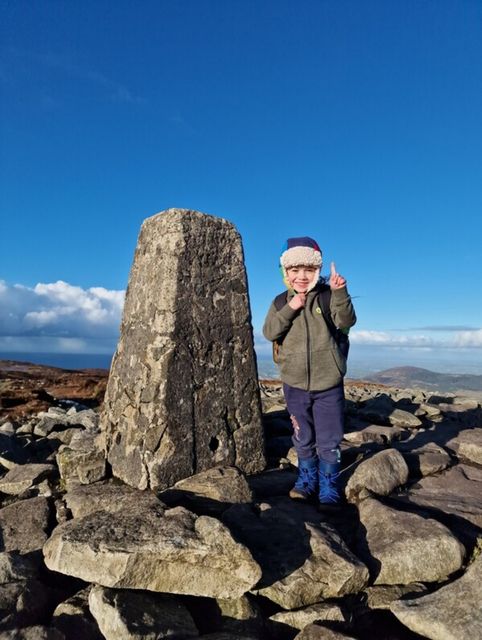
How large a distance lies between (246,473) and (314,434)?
1.01m

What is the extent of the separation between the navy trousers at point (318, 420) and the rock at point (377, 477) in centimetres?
36

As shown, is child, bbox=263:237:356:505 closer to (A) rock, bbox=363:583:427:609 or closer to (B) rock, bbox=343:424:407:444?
(A) rock, bbox=363:583:427:609

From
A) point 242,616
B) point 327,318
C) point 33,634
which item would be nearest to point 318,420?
point 327,318

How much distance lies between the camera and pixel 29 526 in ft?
14.9

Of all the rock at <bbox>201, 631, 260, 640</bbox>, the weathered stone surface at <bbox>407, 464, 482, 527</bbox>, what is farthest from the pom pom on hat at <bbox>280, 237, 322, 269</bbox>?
the rock at <bbox>201, 631, 260, 640</bbox>

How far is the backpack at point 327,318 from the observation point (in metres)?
5.29

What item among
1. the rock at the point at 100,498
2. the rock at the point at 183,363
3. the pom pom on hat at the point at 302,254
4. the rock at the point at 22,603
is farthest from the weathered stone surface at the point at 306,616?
the pom pom on hat at the point at 302,254

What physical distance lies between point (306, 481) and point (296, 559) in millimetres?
1733

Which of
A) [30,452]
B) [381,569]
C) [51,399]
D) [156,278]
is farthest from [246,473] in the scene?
[51,399]

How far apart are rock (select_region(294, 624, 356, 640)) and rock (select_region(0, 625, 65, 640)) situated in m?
1.48

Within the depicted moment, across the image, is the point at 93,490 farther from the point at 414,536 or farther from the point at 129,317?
the point at 414,536

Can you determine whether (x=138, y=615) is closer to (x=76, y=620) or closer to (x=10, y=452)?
(x=76, y=620)

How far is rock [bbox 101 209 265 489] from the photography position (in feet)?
17.2

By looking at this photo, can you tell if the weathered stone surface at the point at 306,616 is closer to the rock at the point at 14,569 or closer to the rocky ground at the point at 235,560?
the rocky ground at the point at 235,560
